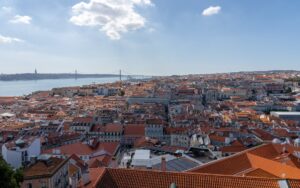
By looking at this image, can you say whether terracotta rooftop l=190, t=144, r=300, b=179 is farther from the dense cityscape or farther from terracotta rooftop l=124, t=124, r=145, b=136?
terracotta rooftop l=124, t=124, r=145, b=136

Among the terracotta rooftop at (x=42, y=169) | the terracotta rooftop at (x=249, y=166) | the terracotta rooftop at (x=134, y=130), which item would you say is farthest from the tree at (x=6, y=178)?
the terracotta rooftop at (x=134, y=130)

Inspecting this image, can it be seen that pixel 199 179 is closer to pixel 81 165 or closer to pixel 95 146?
pixel 81 165

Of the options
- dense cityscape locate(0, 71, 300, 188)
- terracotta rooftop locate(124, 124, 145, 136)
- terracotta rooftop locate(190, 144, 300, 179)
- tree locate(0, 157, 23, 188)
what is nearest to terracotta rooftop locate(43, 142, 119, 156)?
dense cityscape locate(0, 71, 300, 188)

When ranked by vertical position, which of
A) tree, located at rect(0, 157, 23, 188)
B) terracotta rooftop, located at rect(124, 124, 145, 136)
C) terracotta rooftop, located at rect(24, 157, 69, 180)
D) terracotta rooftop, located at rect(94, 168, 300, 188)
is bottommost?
terracotta rooftop, located at rect(124, 124, 145, 136)

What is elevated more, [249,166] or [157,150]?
[249,166]

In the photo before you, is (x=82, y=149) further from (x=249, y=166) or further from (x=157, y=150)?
(x=249, y=166)

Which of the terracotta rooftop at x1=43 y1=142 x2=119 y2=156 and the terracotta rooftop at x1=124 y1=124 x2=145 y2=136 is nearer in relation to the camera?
the terracotta rooftop at x1=43 y1=142 x2=119 y2=156

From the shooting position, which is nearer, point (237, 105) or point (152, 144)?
point (152, 144)

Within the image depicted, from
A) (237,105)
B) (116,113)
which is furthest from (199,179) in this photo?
(237,105)

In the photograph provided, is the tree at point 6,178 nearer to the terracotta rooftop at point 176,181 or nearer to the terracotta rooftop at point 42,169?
the terracotta rooftop at point 176,181

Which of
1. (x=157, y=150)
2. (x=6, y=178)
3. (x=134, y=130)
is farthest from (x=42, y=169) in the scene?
(x=134, y=130)

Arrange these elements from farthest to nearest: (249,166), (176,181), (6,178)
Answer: (249,166) → (176,181) → (6,178)
